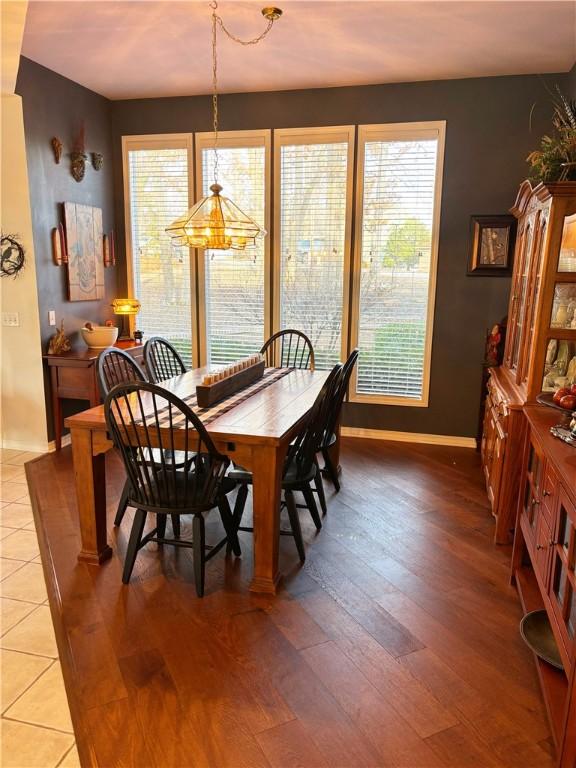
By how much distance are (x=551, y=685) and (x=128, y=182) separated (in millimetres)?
5018

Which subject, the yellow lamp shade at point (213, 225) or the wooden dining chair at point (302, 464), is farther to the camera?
the yellow lamp shade at point (213, 225)

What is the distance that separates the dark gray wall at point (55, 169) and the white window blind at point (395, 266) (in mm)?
2382

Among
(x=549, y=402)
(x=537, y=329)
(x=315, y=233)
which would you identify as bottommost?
(x=549, y=402)

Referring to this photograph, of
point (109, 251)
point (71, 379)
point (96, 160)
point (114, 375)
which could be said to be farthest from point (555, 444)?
point (96, 160)

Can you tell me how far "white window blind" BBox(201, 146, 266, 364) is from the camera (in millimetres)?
4898

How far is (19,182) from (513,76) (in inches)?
151

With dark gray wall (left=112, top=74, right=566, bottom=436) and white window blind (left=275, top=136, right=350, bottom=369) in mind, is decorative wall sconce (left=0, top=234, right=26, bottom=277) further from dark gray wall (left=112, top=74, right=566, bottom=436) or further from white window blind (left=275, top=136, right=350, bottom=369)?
white window blind (left=275, top=136, right=350, bottom=369)

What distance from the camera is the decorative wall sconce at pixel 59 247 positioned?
4363 millimetres

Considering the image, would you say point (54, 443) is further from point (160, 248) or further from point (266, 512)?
point (266, 512)

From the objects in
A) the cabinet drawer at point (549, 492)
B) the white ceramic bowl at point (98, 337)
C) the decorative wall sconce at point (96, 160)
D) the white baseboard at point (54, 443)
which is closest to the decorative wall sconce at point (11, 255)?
the white ceramic bowl at point (98, 337)

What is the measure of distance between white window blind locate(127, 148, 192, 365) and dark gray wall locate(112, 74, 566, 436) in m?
0.30

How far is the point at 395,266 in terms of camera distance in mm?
4727

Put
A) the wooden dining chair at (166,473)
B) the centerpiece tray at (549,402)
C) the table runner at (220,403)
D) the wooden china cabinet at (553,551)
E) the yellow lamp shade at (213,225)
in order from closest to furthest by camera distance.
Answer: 1. the wooden china cabinet at (553,551)
2. the centerpiece tray at (549,402)
3. the wooden dining chair at (166,473)
4. the table runner at (220,403)
5. the yellow lamp shade at (213,225)

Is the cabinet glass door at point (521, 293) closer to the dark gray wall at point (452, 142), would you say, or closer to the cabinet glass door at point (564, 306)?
the cabinet glass door at point (564, 306)
